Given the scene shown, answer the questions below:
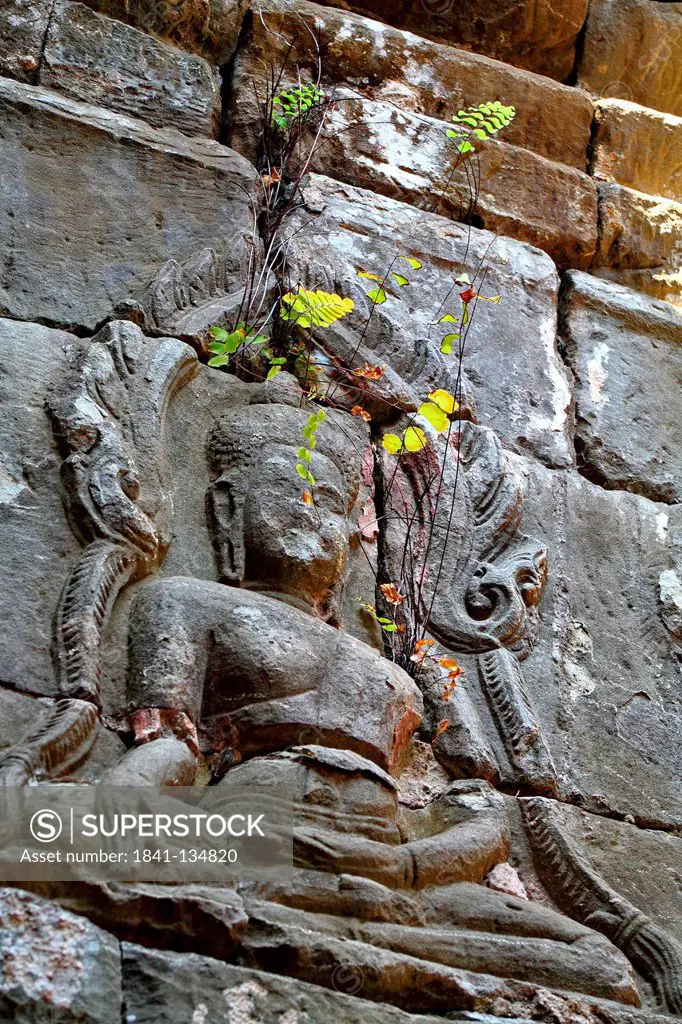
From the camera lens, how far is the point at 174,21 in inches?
178

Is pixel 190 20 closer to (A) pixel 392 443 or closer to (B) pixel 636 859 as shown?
(A) pixel 392 443

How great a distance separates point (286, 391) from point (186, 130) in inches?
45.9

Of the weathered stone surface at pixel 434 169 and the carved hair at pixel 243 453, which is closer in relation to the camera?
the carved hair at pixel 243 453

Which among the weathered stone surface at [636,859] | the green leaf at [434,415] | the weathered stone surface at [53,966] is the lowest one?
the weathered stone surface at [636,859]

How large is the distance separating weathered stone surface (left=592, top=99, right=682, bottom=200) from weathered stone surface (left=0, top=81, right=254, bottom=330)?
172cm

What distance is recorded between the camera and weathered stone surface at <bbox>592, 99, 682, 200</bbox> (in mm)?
5289

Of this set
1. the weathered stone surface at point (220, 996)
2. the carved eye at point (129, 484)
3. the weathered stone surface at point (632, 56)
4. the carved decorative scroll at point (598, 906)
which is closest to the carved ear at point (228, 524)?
the carved eye at point (129, 484)

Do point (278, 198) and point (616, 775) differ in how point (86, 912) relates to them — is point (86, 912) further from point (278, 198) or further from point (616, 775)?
point (278, 198)

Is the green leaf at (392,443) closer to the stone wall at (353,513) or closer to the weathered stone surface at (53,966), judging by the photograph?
the stone wall at (353,513)

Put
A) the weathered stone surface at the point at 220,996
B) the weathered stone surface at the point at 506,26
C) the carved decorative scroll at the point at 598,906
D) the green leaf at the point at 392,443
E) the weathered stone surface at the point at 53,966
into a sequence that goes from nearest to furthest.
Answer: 1. the weathered stone surface at the point at 53,966
2. the weathered stone surface at the point at 220,996
3. the carved decorative scroll at the point at 598,906
4. the green leaf at the point at 392,443
5. the weathered stone surface at the point at 506,26

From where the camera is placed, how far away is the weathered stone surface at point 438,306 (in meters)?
4.06

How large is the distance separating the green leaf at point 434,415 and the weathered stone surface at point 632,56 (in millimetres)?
2640

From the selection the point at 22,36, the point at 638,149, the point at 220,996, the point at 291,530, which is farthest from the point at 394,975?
the point at 638,149

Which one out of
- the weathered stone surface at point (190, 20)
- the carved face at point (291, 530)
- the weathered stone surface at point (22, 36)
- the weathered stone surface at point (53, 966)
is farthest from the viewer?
the weathered stone surface at point (190, 20)
